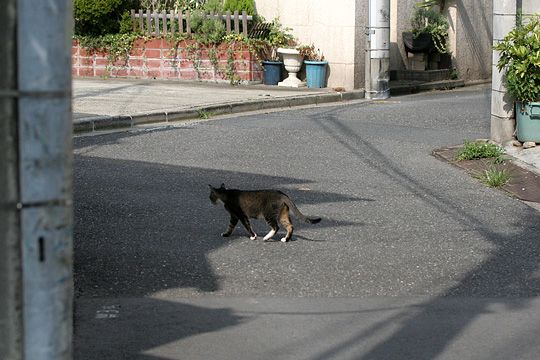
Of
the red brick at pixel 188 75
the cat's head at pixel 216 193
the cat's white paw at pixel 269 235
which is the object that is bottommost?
the cat's white paw at pixel 269 235

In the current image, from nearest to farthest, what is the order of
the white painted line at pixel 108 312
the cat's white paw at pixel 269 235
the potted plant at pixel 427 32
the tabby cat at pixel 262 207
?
the white painted line at pixel 108 312 → the tabby cat at pixel 262 207 → the cat's white paw at pixel 269 235 → the potted plant at pixel 427 32

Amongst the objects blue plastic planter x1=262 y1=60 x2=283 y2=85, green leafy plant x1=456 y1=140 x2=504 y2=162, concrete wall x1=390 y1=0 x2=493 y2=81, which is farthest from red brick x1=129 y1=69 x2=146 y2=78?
green leafy plant x1=456 y1=140 x2=504 y2=162

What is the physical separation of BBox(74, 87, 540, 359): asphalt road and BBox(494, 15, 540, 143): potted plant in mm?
1293

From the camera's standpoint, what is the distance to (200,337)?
5.97 meters

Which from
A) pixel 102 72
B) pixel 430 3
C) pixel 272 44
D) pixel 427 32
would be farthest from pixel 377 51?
pixel 102 72

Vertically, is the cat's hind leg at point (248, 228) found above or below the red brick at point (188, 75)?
below

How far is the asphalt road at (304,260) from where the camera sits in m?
5.97

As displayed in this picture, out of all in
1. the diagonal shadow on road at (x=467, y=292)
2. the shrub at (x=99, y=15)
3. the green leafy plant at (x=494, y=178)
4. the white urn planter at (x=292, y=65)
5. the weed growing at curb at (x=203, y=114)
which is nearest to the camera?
the diagonal shadow on road at (x=467, y=292)

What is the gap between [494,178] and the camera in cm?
1116

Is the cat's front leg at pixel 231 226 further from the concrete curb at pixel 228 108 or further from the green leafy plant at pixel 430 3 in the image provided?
the green leafy plant at pixel 430 3

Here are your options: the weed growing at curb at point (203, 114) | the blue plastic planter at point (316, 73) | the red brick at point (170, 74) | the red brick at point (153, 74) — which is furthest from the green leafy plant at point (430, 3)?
the weed growing at curb at point (203, 114)

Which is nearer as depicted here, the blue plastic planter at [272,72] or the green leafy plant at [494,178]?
the green leafy plant at [494,178]

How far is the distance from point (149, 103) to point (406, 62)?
8.37 meters

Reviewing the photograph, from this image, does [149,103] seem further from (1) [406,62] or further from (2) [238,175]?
(1) [406,62]
